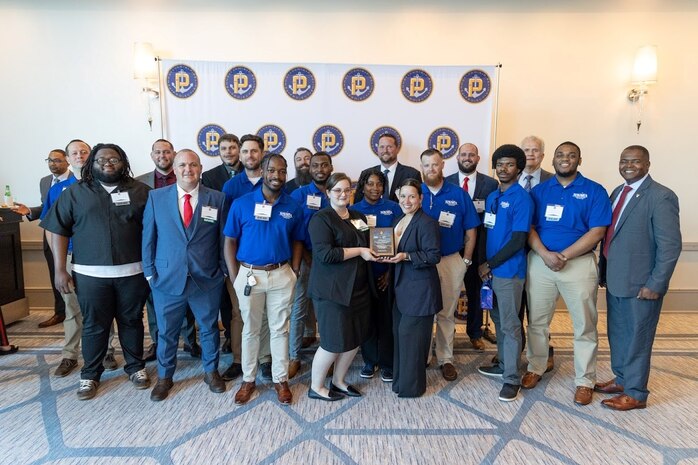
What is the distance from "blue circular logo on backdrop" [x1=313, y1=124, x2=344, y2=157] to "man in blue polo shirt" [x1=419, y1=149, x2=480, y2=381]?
4.97 ft

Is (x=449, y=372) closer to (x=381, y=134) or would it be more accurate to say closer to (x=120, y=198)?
(x=381, y=134)

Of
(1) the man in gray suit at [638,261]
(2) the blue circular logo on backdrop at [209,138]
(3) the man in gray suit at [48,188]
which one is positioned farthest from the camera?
(2) the blue circular logo on backdrop at [209,138]

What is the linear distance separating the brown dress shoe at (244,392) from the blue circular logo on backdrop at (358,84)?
3136mm

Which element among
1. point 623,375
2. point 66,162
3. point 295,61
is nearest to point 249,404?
point 623,375

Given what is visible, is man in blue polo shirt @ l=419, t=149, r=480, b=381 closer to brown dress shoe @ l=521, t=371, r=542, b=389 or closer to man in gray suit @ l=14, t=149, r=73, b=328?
brown dress shoe @ l=521, t=371, r=542, b=389

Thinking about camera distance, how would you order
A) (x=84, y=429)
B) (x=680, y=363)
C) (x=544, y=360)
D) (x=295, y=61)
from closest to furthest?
(x=84, y=429), (x=544, y=360), (x=680, y=363), (x=295, y=61)

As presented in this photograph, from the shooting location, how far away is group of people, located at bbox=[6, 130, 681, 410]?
2.69 meters

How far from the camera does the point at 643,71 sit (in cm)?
457

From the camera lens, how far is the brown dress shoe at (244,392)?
9.23ft

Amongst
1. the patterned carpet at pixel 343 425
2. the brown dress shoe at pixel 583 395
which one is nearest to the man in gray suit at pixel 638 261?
the brown dress shoe at pixel 583 395

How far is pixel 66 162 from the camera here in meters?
4.12

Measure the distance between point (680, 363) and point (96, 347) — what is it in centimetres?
502

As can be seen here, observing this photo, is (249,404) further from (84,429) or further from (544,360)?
(544,360)

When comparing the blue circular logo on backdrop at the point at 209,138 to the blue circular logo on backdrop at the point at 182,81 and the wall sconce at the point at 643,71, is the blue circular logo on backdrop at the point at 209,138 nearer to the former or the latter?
the blue circular logo on backdrop at the point at 182,81
